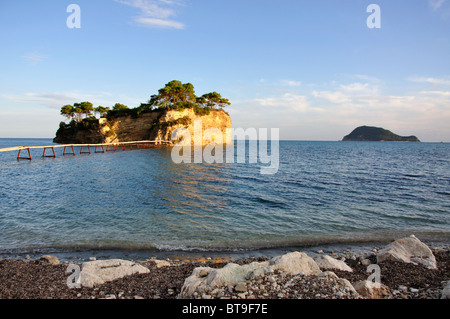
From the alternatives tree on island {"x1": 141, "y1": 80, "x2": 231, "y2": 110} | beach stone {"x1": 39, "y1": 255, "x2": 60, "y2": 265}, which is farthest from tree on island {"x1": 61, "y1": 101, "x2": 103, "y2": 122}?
beach stone {"x1": 39, "y1": 255, "x2": 60, "y2": 265}

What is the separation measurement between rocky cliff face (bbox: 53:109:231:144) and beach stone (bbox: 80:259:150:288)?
6981 cm

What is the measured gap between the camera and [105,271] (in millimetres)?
6570

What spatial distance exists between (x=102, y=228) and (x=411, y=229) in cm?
1485

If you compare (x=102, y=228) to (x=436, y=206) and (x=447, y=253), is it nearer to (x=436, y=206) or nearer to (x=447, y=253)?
(x=447, y=253)

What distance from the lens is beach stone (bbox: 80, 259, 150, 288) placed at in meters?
6.14

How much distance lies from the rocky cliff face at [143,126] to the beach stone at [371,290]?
7270 centimetres

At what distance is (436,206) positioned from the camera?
15625 millimetres

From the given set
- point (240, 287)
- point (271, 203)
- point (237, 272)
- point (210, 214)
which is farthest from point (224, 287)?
point (271, 203)

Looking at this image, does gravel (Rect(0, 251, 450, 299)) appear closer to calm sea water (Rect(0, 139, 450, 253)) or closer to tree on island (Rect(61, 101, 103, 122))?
calm sea water (Rect(0, 139, 450, 253))

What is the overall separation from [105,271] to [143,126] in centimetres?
7918

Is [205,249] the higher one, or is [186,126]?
[186,126]

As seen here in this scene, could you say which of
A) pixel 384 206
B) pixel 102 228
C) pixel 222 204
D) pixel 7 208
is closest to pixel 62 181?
pixel 7 208

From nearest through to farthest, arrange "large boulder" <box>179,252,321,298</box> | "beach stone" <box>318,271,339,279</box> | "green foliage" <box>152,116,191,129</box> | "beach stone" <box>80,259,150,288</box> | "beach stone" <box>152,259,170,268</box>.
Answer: "large boulder" <box>179,252,321,298</box> → "beach stone" <box>318,271,339,279</box> → "beach stone" <box>80,259,150,288</box> → "beach stone" <box>152,259,170,268</box> → "green foliage" <box>152,116,191,129</box>

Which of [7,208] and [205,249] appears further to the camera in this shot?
[7,208]
